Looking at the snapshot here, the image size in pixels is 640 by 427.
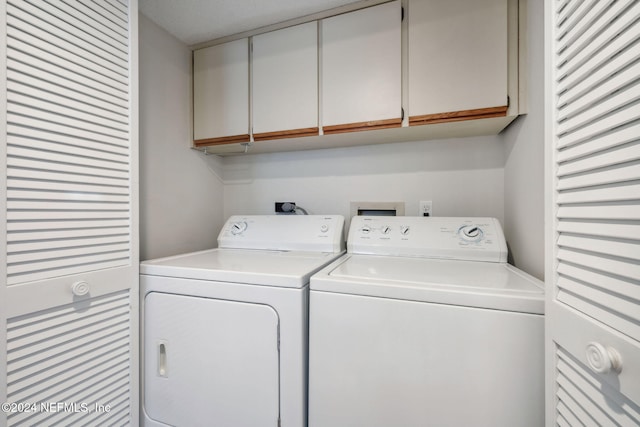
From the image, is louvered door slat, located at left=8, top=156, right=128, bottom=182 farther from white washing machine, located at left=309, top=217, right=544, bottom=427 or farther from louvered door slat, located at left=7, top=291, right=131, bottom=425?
white washing machine, located at left=309, top=217, right=544, bottom=427

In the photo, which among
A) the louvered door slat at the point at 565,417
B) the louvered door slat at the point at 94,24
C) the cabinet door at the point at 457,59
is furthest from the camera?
the cabinet door at the point at 457,59

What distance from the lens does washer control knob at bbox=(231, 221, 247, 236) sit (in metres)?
1.70

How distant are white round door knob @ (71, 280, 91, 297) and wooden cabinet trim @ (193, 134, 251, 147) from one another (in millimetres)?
1047

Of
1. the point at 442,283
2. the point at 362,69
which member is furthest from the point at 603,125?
the point at 362,69

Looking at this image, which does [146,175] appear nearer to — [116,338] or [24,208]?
[24,208]

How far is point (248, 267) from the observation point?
3.62 ft

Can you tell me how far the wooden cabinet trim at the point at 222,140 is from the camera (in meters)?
1.59

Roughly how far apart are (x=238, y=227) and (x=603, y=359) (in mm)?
1658

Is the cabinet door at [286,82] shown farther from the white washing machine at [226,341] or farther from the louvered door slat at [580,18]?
the louvered door slat at [580,18]

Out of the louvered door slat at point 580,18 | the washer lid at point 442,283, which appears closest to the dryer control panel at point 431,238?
the washer lid at point 442,283

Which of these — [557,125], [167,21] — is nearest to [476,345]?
[557,125]

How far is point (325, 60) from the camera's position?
1416 mm

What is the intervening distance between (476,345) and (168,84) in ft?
6.63

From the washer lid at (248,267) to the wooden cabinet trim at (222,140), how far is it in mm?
727
